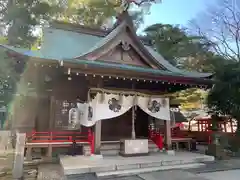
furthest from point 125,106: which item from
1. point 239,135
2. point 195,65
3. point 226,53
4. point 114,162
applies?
point 226,53

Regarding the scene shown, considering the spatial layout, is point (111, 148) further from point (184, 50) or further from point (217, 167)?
point (184, 50)

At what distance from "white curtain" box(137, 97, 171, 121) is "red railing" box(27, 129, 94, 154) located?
214 centimetres

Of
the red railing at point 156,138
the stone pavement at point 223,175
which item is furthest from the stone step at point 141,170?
the red railing at point 156,138

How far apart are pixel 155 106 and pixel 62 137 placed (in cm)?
372

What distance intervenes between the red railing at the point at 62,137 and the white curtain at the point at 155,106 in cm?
214

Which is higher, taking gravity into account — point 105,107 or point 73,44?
point 73,44

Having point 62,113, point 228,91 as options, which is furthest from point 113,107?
point 228,91

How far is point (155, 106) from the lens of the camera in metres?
7.50

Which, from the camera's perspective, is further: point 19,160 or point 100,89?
point 100,89

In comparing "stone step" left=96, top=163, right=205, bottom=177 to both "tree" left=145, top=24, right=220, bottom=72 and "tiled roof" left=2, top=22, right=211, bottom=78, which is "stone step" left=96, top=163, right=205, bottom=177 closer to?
"tiled roof" left=2, top=22, right=211, bottom=78

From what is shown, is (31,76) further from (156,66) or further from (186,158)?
(186,158)

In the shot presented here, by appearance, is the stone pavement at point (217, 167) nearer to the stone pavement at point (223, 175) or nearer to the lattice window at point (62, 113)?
the stone pavement at point (223, 175)

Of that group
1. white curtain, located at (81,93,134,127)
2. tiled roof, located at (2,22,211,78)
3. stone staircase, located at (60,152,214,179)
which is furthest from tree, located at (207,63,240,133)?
white curtain, located at (81,93,134,127)

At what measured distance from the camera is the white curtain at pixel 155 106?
7332 millimetres
